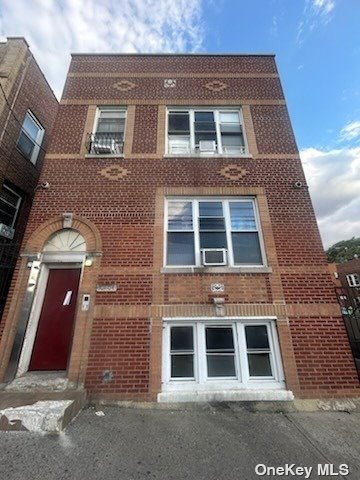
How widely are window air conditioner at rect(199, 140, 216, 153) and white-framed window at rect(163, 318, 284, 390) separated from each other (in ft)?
16.0

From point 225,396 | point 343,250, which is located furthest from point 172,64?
point 343,250

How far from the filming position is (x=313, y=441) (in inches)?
141

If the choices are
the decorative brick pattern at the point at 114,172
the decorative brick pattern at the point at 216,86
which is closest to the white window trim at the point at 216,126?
the decorative brick pattern at the point at 216,86

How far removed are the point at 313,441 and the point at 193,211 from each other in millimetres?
5060

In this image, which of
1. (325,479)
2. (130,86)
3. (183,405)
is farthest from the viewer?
(130,86)

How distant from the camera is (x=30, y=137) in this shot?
9.34 metres

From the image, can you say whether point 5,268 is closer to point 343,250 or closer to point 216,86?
point 216,86

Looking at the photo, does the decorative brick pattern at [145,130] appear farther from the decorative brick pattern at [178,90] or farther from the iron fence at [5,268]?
the iron fence at [5,268]

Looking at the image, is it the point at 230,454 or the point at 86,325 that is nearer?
the point at 230,454

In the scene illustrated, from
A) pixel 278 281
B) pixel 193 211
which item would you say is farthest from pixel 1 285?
pixel 278 281

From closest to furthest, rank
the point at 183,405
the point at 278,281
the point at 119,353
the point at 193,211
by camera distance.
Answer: the point at 183,405 < the point at 119,353 < the point at 278,281 < the point at 193,211

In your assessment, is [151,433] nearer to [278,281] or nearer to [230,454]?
[230,454]

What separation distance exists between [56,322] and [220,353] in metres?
3.84

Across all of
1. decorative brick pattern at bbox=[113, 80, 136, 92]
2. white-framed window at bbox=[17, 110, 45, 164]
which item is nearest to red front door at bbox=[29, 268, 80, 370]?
white-framed window at bbox=[17, 110, 45, 164]
